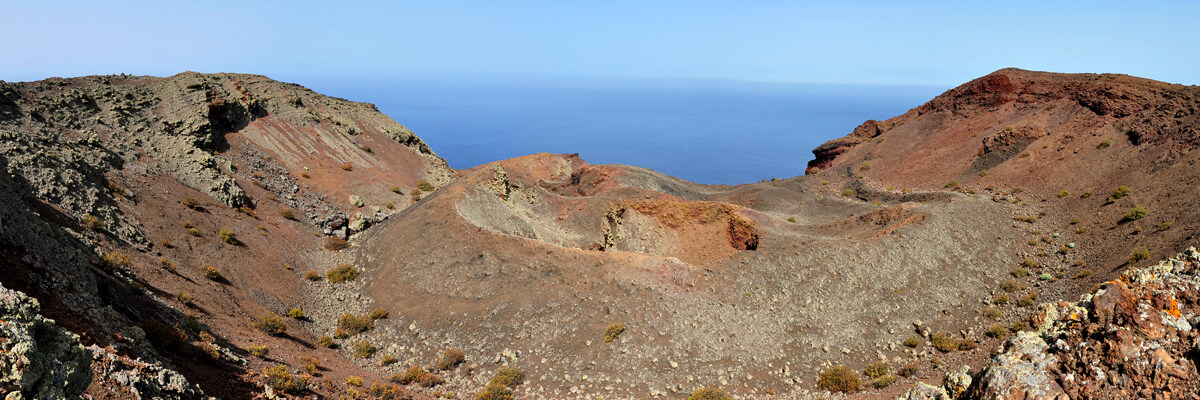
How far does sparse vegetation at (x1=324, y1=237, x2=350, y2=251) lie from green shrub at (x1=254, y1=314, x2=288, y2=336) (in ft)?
36.4

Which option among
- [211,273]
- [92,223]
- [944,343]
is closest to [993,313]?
[944,343]

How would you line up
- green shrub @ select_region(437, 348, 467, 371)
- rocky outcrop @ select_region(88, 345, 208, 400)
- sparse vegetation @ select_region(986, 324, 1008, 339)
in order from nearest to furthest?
rocky outcrop @ select_region(88, 345, 208, 400) → sparse vegetation @ select_region(986, 324, 1008, 339) → green shrub @ select_region(437, 348, 467, 371)

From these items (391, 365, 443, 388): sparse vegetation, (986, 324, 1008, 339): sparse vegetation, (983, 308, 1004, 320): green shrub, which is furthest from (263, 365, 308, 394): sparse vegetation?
(983, 308, 1004, 320): green shrub

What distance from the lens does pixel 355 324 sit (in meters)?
20.8

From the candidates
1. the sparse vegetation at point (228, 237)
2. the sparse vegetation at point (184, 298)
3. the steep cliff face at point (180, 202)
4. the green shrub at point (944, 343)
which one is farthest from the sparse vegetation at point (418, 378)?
the green shrub at point (944, 343)

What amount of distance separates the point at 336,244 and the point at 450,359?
48.5 feet

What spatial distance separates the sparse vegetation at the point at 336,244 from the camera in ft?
96.3

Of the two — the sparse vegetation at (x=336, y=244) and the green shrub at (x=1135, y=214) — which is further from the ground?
the green shrub at (x=1135, y=214)

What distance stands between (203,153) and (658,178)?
34.7 meters

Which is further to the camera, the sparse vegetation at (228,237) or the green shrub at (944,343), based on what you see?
the sparse vegetation at (228,237)

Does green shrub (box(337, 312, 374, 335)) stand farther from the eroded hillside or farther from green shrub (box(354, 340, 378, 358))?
green shrub (box(354, 340, 378, 358))

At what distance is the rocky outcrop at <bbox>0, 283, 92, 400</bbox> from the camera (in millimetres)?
6508

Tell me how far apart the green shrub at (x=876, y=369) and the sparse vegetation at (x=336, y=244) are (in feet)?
84.3

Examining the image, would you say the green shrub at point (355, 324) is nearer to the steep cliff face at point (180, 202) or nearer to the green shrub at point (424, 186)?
the steep cliff face at point (180, 202)
